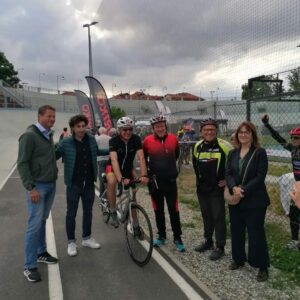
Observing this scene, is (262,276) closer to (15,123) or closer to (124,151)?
(124,151)

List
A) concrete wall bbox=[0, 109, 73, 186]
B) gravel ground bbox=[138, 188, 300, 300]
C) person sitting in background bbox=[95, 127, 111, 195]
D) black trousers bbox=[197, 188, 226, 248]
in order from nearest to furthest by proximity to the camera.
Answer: gravel ground bbox=[138, 188, 300, 300], black trousers bbox=[197, 188, 226, 248], person sitting in background bbox=[95, 127, 111, 195], concrete wall bbox=[0, 109, 73, 186]

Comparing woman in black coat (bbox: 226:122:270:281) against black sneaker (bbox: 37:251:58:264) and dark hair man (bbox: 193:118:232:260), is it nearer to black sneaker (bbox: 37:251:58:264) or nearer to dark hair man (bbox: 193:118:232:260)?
dark hair man (bbox: 193:118:232:260)

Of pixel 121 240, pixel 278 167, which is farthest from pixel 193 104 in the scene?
pixel 121 240

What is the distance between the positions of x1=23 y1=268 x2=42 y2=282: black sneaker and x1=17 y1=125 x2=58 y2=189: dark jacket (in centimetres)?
104

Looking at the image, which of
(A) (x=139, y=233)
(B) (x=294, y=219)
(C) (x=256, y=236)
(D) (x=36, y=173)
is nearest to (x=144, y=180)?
(A) (x=139, y=233)

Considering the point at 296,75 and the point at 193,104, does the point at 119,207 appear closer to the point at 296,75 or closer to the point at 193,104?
the point at 296,75

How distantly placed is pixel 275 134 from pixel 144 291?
9.73 ft

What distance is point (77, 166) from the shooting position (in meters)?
5.32

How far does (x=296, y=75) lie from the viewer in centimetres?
601

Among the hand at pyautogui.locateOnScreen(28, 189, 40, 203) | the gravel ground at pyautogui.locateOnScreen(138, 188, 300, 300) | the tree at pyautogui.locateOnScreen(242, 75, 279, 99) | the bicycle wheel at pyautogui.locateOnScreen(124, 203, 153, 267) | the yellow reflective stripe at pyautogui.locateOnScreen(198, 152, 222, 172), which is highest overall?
the tree at pyautogui.locateOnScreen(242, 75, 279, 99)

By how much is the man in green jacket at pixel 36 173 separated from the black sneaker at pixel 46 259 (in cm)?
36

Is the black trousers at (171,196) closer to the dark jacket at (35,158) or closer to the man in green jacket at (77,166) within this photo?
the man in green jacket at (77,166)

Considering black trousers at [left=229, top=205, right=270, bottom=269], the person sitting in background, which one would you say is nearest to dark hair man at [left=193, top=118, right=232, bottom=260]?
black trousers at [left=229, top=205, right=270, bottom=269]

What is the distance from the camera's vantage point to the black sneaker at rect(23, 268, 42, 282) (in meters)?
4.52
